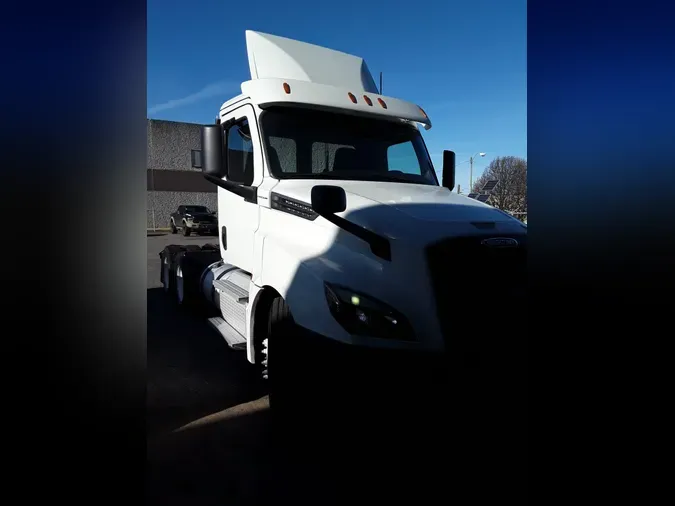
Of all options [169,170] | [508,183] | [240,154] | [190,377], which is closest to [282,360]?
[190,377]

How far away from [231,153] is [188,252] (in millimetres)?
3043

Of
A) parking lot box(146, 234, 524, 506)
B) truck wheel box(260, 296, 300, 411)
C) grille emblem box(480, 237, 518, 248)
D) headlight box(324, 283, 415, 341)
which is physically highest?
grille emblem box(480, 237, 518, 248)

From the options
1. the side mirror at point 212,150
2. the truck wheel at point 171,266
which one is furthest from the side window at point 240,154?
the truck wheel at point 171,266

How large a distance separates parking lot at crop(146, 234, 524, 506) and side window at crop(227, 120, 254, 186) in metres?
2.13

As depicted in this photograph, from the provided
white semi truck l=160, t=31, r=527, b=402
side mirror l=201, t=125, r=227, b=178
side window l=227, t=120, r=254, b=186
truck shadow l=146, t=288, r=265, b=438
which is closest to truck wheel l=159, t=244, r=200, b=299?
truck shadow l=146, t=288, r=265, b=438

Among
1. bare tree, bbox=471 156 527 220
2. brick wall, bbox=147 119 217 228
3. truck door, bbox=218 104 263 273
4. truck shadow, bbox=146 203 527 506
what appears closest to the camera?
truck shadow, bbox=146 203 527 506

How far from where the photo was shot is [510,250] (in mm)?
2877

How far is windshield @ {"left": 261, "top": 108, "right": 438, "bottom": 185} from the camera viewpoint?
3.88 metres

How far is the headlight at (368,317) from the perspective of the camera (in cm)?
260

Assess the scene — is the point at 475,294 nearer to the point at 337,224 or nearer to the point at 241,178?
the point at 337,224

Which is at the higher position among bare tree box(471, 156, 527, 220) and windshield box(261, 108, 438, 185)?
bare tree box(471, 156, 527, 220)

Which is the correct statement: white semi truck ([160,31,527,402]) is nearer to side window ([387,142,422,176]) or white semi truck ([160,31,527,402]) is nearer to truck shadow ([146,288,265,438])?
side window ([387,142,422,176])
